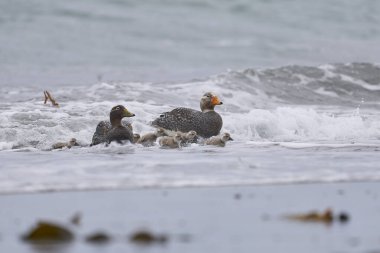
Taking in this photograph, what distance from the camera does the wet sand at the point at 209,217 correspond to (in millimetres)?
6691

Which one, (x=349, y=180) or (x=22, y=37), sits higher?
(x=22, y=37)

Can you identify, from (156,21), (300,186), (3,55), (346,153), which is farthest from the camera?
(156,21)

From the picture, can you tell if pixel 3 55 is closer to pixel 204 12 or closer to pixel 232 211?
pixel 204 12

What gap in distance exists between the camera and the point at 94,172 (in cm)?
992

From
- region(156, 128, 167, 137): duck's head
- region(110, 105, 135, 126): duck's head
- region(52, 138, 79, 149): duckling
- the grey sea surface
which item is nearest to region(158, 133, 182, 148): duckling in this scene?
region(156, 128, 167, 137): duck's head

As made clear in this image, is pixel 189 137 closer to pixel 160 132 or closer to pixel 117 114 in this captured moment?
pixel 160 132

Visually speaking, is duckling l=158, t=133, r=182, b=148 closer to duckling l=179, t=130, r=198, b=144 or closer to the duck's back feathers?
duckling l=179, t=130, r=198, b=144

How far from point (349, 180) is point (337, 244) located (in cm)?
285

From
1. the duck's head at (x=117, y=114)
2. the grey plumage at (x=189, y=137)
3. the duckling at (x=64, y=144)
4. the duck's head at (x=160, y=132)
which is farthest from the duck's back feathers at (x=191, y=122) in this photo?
the duckling at (x=64, y=144)

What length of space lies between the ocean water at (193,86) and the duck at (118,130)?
0.24 metres

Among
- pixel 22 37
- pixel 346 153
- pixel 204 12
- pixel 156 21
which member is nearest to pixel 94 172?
pixel 346 153

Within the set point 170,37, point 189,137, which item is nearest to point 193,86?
point 189,137

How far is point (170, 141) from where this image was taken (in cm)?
1279

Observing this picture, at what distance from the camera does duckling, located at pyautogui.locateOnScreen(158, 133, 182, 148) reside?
12719mm
